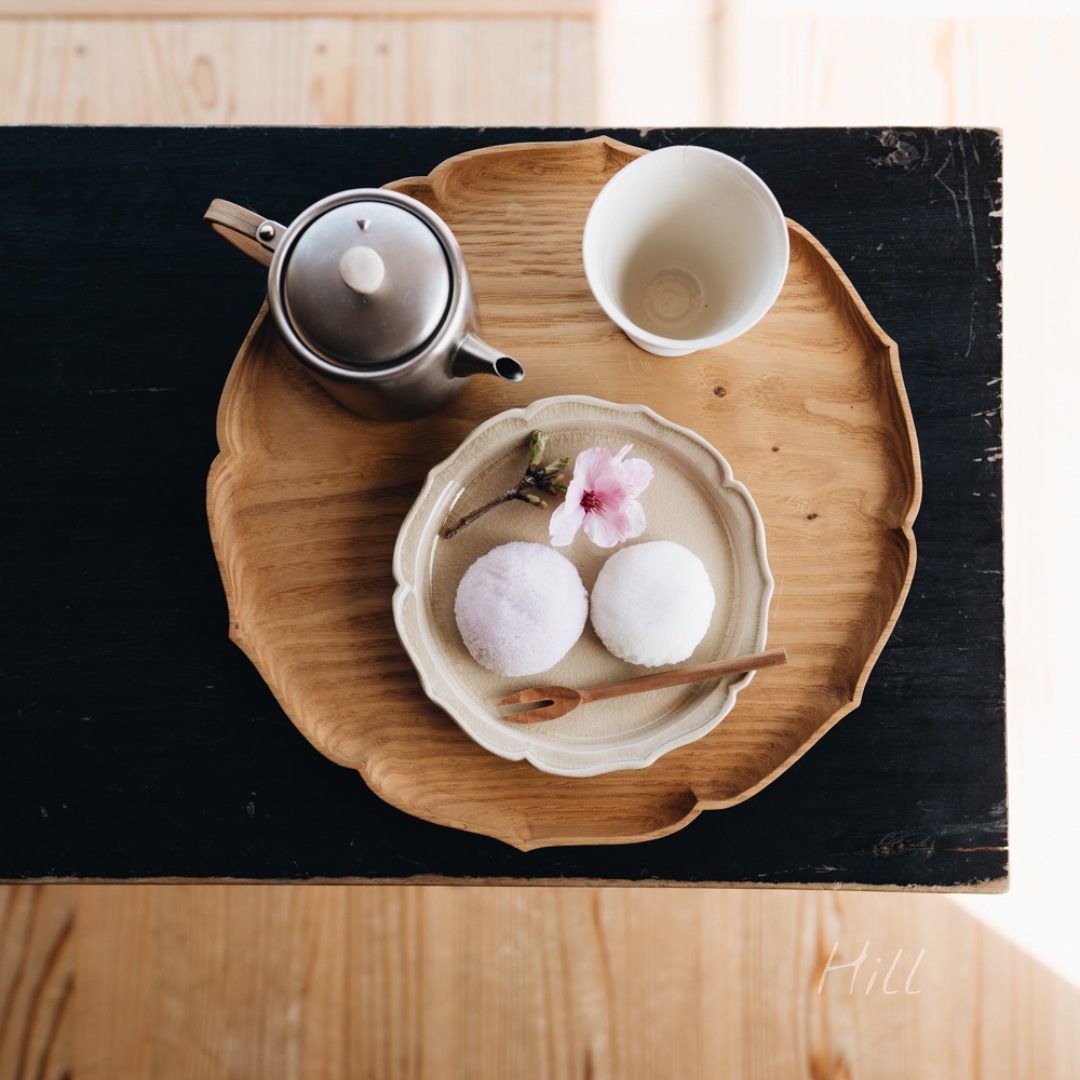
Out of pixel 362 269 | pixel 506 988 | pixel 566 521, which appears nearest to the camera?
pixel 362 269

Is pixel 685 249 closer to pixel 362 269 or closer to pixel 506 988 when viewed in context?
pixel 362 269

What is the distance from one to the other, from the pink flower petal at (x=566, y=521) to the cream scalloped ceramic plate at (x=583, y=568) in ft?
0.18

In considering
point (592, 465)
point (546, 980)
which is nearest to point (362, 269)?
point (592, 465)

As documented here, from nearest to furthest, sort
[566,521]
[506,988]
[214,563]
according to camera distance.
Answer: [566,521] < [214,563] < [506,988]

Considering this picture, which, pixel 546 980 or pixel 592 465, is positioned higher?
pixel 592 465

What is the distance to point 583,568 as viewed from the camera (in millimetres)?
694

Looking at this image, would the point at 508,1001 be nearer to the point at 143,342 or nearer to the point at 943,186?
the point at 143,342

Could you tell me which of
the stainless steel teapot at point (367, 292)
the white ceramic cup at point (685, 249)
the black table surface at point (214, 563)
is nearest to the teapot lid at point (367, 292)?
the stainless steel teapot at point (367, 292)

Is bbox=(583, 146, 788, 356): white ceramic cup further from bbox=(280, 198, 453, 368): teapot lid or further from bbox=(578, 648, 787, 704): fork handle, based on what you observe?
bbox=(578, 648, 787, 704): fork handle

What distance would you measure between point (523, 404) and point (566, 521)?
0.13 m

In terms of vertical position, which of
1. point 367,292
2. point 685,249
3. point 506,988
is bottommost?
point 506,988

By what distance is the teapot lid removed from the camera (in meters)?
Result: 0.55

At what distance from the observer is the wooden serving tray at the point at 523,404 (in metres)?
0.70

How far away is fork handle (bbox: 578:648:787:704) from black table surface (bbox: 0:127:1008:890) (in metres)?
0.15
